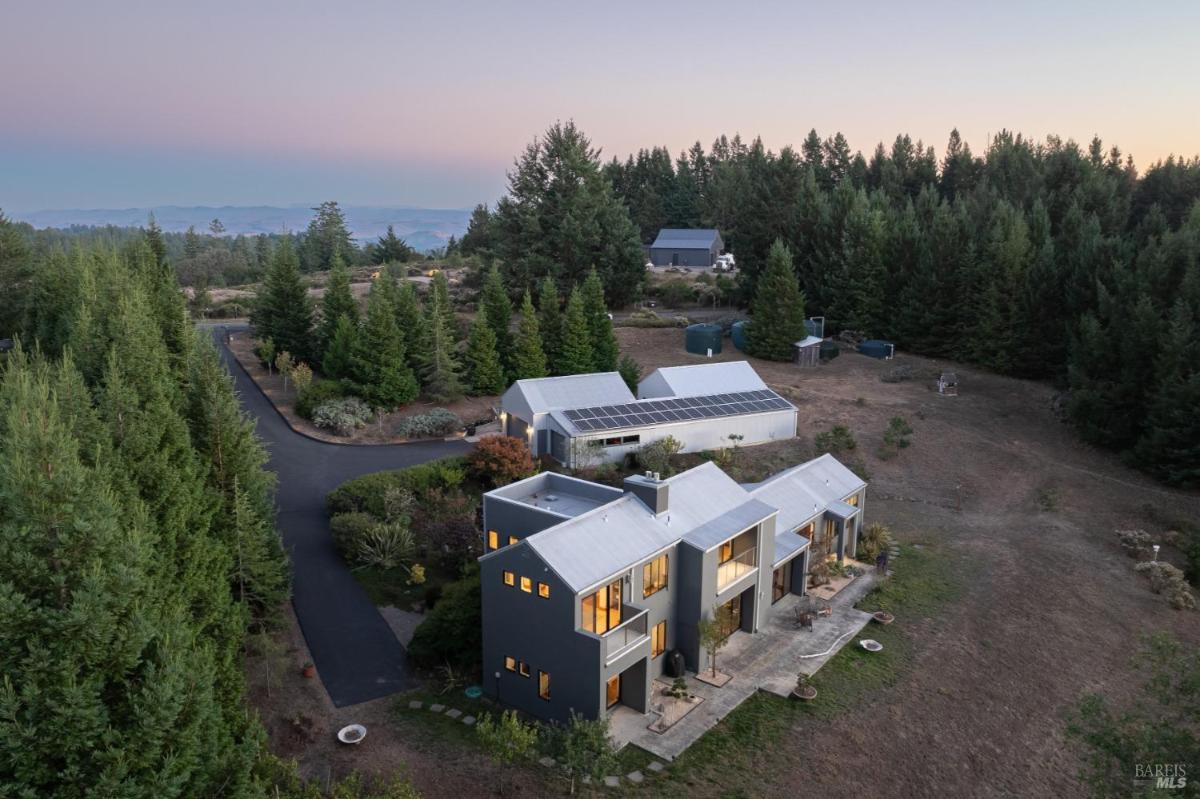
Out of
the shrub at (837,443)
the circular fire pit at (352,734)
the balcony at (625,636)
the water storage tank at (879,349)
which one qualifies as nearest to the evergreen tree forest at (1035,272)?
the water storage tank at (879,349)

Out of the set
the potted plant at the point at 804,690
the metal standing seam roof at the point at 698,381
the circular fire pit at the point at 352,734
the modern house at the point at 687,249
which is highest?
the modern house at the point at 687,249

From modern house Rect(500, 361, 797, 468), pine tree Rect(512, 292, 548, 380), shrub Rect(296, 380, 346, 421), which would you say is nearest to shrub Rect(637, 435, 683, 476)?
modern house Rect(500, 361, 797, 468)

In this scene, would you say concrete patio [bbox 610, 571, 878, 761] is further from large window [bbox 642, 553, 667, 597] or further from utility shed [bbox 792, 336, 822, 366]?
utility shed [bbox 792, 336, 822, 366]

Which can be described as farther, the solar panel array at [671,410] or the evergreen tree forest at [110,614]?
the solar panel array at [671,410]

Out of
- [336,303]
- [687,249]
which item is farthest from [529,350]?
[687,249]

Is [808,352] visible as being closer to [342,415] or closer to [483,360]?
[483,360]

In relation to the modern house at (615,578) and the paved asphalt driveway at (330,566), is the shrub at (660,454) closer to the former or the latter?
the modern house at (615,578)

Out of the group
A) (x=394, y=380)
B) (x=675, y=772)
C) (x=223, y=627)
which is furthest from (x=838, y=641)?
(x=394, y=380)
